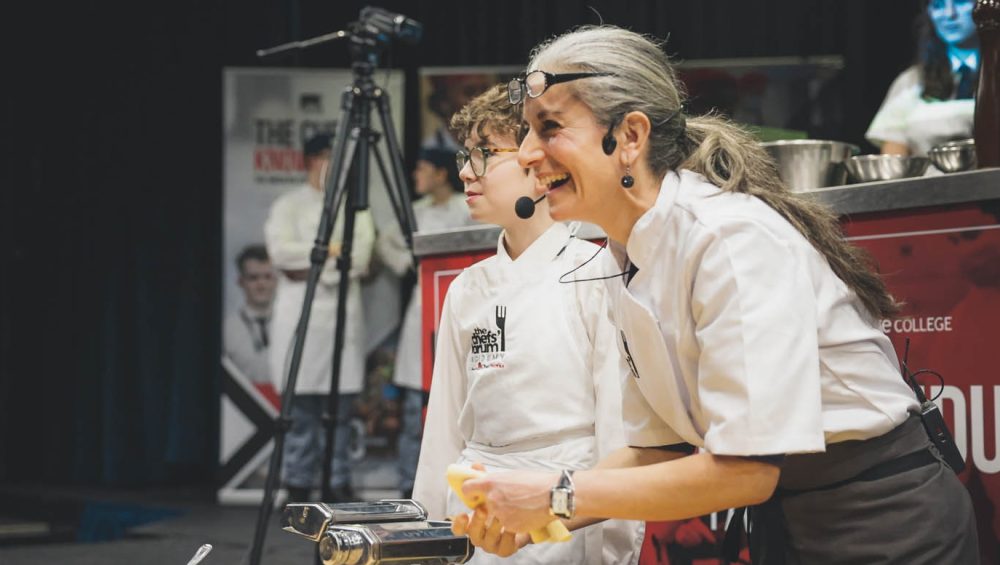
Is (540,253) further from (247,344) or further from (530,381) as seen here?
(247,344)

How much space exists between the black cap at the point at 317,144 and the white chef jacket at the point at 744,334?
4.15m

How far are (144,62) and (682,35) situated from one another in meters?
3.02

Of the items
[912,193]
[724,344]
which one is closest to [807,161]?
[912,193]

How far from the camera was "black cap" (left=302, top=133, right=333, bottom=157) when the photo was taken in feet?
18.1

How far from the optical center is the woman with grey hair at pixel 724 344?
1258 millimetres

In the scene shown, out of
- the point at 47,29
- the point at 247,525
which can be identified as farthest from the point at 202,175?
the point at 247,525

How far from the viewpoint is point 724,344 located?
1.26 m

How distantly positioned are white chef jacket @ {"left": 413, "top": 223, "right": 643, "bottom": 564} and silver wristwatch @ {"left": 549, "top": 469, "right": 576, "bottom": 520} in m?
0.72

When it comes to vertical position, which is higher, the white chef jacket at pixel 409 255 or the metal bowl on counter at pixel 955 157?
the metal bowl on counter at pixel 955 157

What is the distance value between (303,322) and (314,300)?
1.98 metres

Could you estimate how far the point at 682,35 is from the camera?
565cm

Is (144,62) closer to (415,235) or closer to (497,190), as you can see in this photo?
(415,235)

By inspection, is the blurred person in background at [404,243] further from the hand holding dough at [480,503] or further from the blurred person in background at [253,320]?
the hand holding dough at [480,503]

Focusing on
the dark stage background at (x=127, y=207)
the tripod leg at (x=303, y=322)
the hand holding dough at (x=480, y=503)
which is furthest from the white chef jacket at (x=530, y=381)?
the dark stage background at (x=127, y=207)
